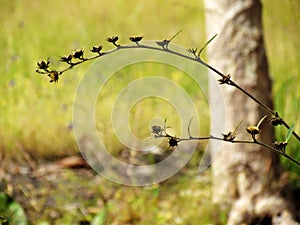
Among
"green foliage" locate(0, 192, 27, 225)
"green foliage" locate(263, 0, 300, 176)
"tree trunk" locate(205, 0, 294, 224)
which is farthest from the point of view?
"green foliage" locate(263, 0, 300, 176)

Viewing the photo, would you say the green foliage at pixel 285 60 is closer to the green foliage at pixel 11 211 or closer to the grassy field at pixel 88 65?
the grassy field at pixel 88 65

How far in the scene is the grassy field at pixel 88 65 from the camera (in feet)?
10.8

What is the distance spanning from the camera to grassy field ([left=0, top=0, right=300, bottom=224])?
3.30 meters

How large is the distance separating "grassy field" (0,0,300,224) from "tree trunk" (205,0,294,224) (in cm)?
13

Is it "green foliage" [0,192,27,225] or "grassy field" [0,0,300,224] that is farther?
"grassy field" [0,0,300,224]

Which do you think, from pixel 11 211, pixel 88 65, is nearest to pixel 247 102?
pixel 11 211

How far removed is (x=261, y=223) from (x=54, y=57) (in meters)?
2.12

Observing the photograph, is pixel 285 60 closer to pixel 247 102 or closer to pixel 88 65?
pixel 247 102

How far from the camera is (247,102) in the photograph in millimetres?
3000

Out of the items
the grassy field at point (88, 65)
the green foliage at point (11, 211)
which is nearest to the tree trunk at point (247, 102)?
the grassy field at point (88, 65)

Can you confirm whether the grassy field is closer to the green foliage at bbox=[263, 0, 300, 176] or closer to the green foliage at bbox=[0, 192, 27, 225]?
the green foliage at bbox=[263, 0, 300, 176]

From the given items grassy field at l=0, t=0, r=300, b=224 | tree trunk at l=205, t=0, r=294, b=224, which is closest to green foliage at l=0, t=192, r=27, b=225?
grassy field at l=0, t=0, r=300, b=224

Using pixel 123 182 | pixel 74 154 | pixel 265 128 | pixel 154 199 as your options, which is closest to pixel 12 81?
pixel 74 154

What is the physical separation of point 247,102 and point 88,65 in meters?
1.68
